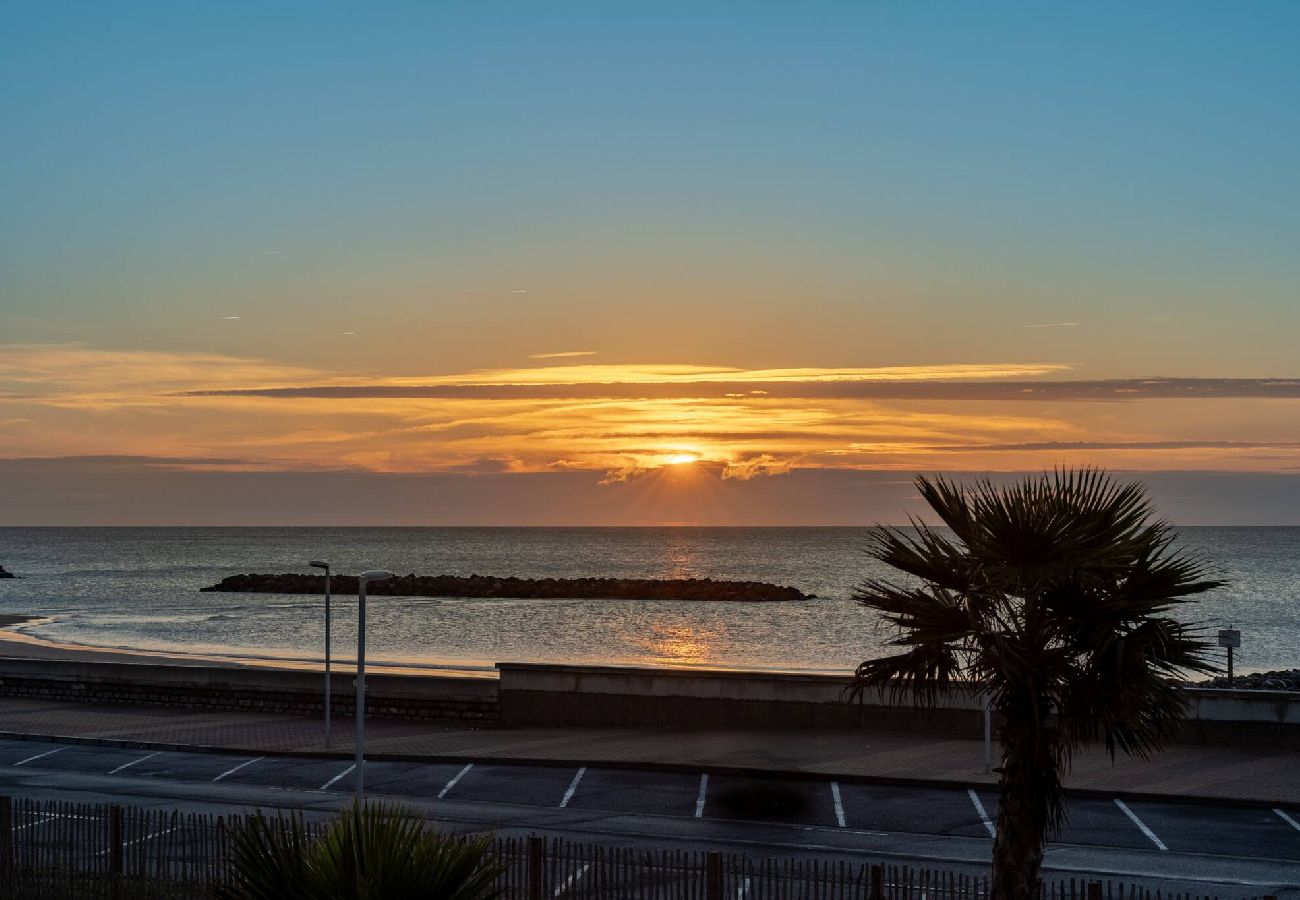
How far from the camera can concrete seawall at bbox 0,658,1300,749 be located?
92.0ft

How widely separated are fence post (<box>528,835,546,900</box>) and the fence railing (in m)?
0.01

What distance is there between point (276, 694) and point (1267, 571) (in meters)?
166

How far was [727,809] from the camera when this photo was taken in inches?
947

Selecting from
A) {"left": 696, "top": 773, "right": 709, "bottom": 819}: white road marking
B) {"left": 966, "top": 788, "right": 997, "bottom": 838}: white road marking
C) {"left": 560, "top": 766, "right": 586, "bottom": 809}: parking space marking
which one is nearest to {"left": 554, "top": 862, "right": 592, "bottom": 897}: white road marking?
{"left": 696, "top": 773, "right": 709, "bottom": 819}: white road marking

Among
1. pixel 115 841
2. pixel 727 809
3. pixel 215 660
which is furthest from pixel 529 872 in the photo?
pixel 215 660

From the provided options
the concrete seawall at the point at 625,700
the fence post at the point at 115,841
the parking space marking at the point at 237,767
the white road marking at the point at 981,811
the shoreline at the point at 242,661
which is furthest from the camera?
the shoreline at the point at 242,661

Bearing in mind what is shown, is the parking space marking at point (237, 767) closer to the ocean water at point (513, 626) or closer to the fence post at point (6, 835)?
the fence post at point (6, 835)

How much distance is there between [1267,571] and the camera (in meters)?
179

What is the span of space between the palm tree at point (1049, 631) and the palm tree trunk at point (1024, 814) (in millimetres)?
11

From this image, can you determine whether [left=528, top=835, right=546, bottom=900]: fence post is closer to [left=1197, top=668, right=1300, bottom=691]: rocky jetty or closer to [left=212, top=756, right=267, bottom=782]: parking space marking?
[left=212, top=756, right=267, bottom=782]: parking space marking

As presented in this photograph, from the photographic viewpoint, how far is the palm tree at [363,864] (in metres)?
11.0

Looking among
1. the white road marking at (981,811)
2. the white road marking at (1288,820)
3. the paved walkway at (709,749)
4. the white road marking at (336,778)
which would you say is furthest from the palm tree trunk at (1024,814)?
the white road marking at (336,778)

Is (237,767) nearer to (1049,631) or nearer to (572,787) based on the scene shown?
(572,787)

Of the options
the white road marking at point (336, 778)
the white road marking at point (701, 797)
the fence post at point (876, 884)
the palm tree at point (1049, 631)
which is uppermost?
the palm tree at point (1049, 631)
